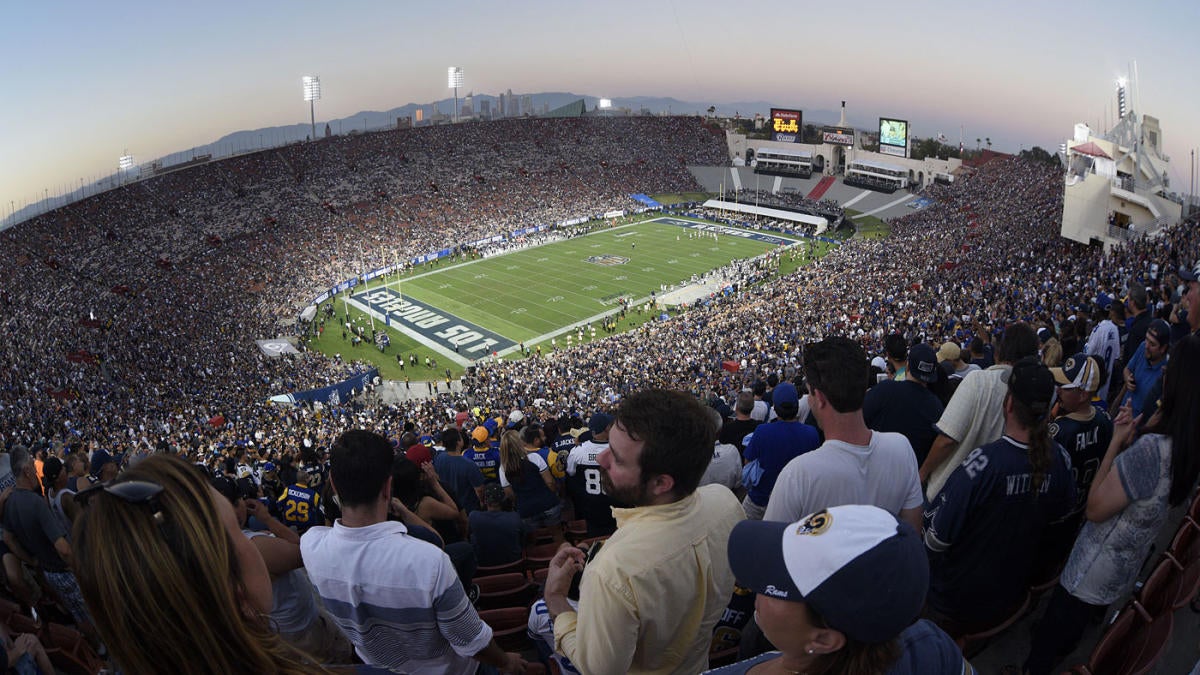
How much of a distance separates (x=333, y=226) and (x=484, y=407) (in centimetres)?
3665

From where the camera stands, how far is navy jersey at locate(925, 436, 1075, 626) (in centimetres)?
337

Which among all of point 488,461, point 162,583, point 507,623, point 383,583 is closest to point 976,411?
point 507,623

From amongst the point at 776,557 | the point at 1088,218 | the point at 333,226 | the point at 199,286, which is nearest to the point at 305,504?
the point at 776,557

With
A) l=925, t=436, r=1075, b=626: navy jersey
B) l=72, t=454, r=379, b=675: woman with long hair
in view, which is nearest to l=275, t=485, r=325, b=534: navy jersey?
l=72, t=454, r=379, b=675: woman with long hair

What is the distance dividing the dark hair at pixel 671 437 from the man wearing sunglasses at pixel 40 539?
4.39 m

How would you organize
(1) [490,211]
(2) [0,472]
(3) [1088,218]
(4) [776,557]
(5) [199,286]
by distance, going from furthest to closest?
(1) [490,211], (5) [199,286], (3) [1088,218], (2) [0,472], (4) [776,557]

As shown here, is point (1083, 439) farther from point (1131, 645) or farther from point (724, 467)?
point (724, 467)

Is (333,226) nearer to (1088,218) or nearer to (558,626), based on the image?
(1088,218)

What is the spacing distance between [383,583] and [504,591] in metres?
2.07

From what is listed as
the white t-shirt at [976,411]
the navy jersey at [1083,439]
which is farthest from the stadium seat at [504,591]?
the navy jersey at [1083,439]

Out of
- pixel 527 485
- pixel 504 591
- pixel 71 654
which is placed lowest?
pixel 504 591

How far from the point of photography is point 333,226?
52969 mm

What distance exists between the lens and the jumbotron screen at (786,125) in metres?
70.9

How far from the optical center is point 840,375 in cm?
340
